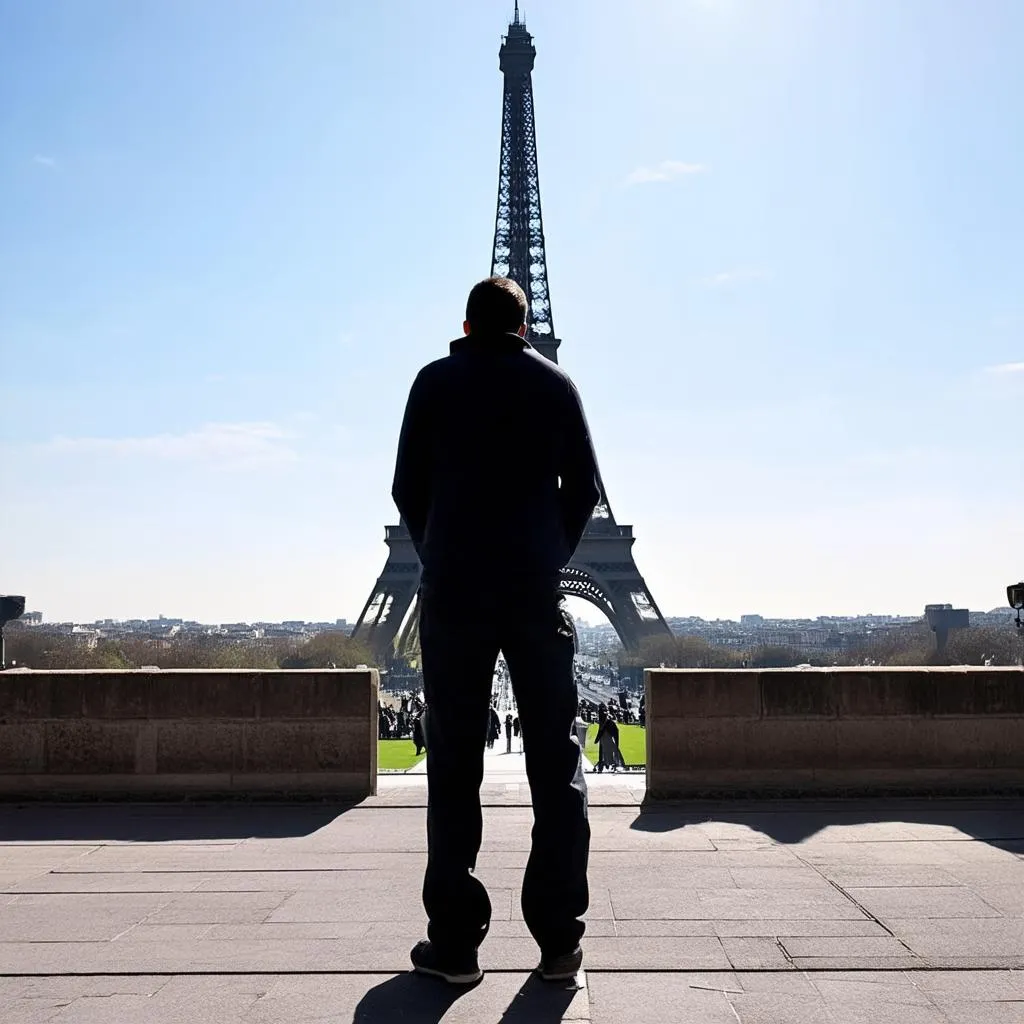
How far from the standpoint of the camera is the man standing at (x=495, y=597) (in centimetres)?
371

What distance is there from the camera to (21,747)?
719cm

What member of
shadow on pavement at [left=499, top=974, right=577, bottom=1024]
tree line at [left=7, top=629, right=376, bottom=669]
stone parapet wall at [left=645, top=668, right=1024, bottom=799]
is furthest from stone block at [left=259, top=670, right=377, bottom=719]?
tree line at [left=7, top=629, right=376, bottom=669]

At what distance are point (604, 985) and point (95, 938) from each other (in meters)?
1.79

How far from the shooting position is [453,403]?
12.8ft

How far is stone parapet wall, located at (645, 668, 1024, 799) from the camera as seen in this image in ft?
23.4

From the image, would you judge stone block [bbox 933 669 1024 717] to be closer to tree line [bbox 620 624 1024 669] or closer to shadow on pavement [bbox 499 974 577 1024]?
shadow on pavement [bbox 499 974 577 1024]

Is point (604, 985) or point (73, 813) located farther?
point (73, 813)

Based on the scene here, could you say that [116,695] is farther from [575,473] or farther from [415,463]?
[575,473]

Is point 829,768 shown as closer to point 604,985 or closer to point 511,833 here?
point 511,833

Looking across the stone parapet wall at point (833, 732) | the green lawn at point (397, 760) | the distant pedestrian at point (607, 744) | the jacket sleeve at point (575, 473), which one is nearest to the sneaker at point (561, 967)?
the jacket sleeve at point (575, 473)

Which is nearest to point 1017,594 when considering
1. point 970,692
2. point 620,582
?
point 970,692

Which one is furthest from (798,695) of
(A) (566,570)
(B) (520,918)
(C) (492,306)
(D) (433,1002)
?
(A) (566,570)

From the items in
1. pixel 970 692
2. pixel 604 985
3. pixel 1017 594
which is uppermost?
pixel 1017 594

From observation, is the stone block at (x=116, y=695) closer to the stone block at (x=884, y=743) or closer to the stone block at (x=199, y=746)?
the stone block at (x=199, y=746)
